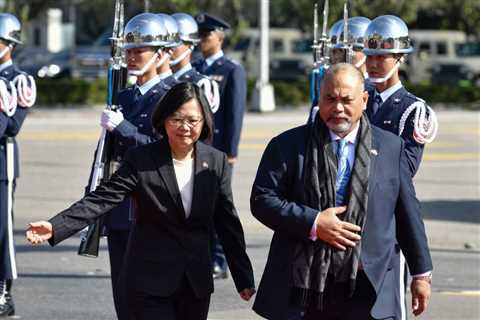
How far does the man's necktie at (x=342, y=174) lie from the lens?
5.66 m

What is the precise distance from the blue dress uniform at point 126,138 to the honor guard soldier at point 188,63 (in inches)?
75.8

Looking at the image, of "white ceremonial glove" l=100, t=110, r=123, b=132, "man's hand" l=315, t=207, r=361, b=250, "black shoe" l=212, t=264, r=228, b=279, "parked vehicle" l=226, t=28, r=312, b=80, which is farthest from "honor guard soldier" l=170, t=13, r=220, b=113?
"parked vehicle" l=226, t=28, r=312, b=80

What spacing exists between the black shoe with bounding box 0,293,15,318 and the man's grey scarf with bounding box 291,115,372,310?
4.21m

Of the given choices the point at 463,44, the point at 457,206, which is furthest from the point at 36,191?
the point at 463,44

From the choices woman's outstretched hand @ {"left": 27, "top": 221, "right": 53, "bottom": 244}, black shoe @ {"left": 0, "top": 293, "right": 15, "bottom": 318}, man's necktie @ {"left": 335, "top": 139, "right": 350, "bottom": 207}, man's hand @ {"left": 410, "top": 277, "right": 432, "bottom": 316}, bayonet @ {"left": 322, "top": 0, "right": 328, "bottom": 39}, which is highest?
bayonet @ {"left": 322, "top": 0, "right": 328, "bottom": 39}

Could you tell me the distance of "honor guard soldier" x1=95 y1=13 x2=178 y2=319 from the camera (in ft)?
23.9

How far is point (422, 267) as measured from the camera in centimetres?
582

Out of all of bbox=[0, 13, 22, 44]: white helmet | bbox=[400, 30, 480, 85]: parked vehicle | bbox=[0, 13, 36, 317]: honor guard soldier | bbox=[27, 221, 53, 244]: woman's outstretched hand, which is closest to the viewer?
bbox=[27, 221, 53, 244]: woman's outstretched hand

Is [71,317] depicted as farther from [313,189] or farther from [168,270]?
[313,189]

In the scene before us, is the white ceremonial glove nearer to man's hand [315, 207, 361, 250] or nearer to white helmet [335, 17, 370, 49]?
white helmet [335, 17, 370, 49]

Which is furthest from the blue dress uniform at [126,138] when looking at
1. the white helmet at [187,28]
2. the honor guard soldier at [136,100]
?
the white helmet at [187,28]

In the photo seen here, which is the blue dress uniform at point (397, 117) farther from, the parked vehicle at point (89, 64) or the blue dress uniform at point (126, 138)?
the parked vehicle at point (89, 64)

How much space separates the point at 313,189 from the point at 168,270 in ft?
2.89

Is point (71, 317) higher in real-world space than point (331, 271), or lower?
lower
